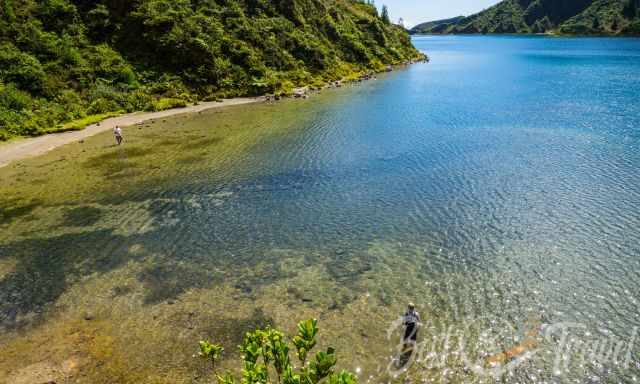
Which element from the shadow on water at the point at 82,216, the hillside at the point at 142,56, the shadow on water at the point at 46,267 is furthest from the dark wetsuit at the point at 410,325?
the hillside at the point at 142,56

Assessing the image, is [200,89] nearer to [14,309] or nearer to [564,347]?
[14,309]

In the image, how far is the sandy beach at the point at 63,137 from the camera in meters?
50.0

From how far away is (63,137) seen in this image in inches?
2256

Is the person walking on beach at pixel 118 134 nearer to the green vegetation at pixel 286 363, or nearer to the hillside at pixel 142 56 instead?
the hillside at pixel 142 56

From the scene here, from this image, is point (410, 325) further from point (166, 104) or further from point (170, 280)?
point (166, 104)

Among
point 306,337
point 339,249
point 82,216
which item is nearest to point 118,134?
point 82,216

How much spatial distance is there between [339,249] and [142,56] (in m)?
77.5

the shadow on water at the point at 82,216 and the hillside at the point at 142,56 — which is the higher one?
the hillside at the point at 142,56

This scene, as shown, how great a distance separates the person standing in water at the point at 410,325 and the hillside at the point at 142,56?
2399 inches

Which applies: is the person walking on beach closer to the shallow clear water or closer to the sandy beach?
the shallow clear water

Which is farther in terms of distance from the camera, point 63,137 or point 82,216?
point 63,137

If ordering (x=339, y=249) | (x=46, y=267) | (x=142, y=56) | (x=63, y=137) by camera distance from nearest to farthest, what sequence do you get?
(x=46, y=267), (x=339, y=249), (x=63, y=137), (x=142, y=56)

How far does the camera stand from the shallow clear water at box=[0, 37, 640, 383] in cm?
1816

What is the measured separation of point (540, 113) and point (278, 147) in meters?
41.9
